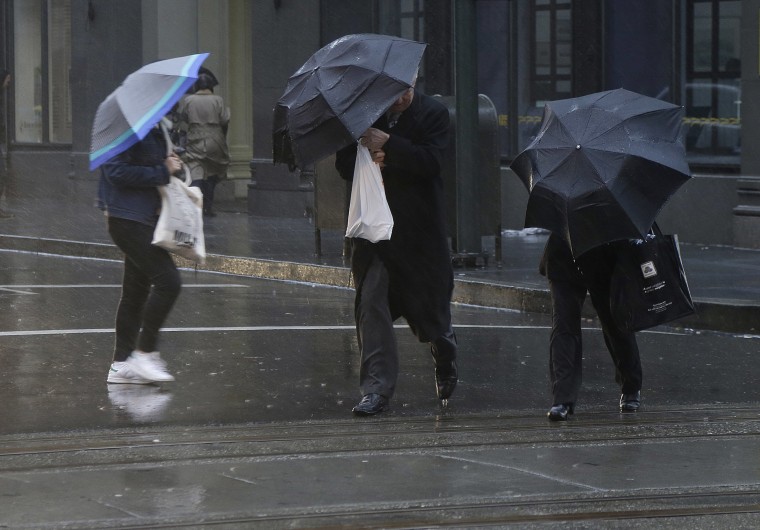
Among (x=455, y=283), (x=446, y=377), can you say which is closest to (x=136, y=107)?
(x=446, y=377)

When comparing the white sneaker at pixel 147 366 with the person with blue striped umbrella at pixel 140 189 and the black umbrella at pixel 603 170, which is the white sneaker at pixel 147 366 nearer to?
the person with blue striped umbrella at pixel 140 189

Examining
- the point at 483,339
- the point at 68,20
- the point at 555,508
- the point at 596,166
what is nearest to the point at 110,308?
the point at 483,339

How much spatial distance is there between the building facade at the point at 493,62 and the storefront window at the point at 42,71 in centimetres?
8

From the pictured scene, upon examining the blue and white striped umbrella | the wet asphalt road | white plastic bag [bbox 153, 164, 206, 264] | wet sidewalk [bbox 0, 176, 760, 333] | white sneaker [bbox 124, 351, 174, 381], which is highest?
the blue and white striped umbrella

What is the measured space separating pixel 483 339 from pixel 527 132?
7.52 metres

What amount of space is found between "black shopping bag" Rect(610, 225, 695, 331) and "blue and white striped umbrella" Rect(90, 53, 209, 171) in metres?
2.42

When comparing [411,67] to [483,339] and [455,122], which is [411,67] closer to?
[483,339]

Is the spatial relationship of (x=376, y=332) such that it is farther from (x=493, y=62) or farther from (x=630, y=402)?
(x=493, y=62)

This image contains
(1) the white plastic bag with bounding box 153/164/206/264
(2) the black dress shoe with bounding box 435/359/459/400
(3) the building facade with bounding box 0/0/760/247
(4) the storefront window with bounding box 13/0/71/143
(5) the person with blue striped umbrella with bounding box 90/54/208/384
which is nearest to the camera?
(2) the black dress shoe with bounding box 435/359/459/400

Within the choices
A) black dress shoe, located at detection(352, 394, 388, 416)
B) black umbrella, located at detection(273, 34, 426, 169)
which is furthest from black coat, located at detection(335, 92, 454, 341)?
black dress shoe, located at detection(352, 394, 388, 416)

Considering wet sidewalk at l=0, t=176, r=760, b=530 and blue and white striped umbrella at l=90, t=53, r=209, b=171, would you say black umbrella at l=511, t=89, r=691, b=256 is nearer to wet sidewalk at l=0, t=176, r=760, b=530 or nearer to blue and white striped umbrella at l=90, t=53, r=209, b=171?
wet sidewalk at l=0, t=176, r=760, b=530

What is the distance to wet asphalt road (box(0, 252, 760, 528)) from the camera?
5.18m

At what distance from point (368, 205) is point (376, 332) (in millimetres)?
636

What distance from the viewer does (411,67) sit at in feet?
21.8
